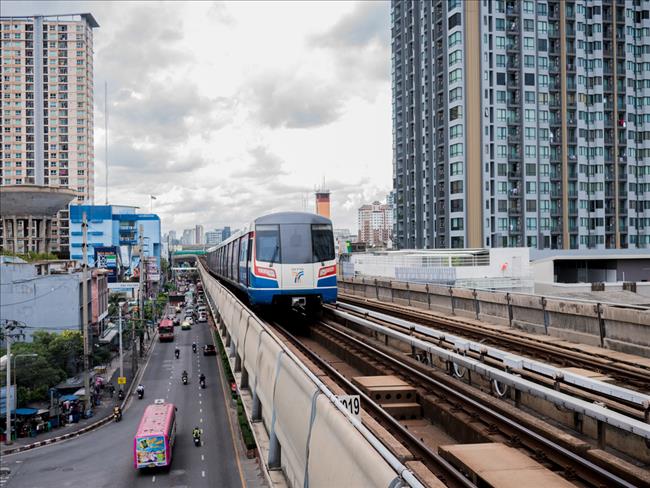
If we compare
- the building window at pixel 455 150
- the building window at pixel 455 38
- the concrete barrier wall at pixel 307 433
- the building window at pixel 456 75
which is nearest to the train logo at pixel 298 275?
the concrete barrier wall at pixel 307 433

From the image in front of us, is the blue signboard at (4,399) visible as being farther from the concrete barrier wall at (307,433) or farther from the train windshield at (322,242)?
the concrete barrier wall at (307,433)

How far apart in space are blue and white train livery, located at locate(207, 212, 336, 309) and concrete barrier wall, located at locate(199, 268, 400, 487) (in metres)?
7.41

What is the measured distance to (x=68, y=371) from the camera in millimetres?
46125

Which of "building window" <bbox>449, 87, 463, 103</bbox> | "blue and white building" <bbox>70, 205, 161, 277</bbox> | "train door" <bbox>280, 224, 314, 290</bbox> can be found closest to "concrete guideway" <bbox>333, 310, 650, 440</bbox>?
"train door" <bbox>280, 224, 314, 290</bbox>

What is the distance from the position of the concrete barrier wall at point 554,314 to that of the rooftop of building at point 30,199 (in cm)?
7949

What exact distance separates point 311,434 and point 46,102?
133678mm

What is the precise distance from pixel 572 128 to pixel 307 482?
6759 centimetres

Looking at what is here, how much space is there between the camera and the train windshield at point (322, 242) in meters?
22.5

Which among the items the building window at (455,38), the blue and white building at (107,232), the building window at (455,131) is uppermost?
the building window at (455,38)

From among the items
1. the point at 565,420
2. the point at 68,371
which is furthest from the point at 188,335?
the point at 565,420

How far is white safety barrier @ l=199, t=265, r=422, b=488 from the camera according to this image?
5230mm

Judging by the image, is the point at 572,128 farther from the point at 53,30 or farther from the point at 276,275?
the point at 53,30

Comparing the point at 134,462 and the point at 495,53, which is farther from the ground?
the point at 495,53

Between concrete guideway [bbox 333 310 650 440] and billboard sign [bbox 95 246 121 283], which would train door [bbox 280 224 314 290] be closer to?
concrete guideway [bbox 333 310 650 440]
